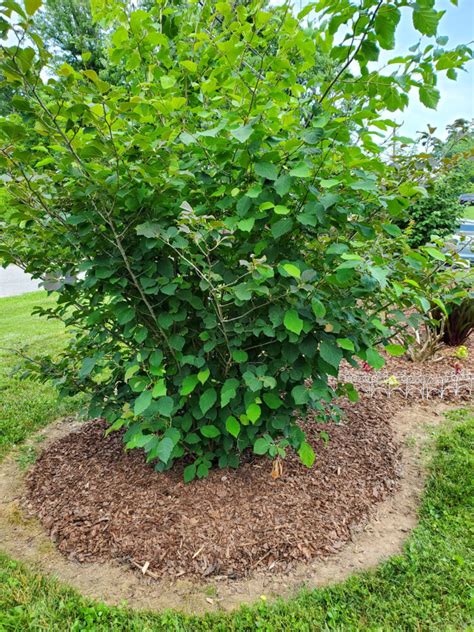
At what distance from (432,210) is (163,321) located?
6923 mm

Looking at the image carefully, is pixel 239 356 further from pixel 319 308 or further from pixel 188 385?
pixel 319 308

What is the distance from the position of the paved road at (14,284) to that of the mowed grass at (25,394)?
373 cm

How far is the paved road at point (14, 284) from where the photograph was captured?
9.35m

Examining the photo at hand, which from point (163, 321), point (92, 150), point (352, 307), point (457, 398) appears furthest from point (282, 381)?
point (457, 398)

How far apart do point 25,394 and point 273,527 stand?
261cm

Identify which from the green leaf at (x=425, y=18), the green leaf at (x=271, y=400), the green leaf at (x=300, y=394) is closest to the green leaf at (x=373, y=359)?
the green leaf at (x=300, y=394)

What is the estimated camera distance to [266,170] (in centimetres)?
133

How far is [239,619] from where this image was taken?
4.93 ft

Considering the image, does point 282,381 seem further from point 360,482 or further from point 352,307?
point 360,482

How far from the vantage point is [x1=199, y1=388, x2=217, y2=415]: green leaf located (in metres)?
1.73

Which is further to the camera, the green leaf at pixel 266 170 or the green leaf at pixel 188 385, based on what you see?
the green leaf at pixel 188 385

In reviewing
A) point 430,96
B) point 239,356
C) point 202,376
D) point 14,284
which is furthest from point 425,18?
point 14,284

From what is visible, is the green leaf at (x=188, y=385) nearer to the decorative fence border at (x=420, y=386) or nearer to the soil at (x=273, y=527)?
the soil at (x=273, y=527)

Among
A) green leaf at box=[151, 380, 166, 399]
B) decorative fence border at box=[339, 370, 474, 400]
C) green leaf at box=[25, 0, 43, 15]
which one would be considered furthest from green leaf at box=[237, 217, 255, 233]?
decorative fence border at box=[339, 370, 474, 400]
